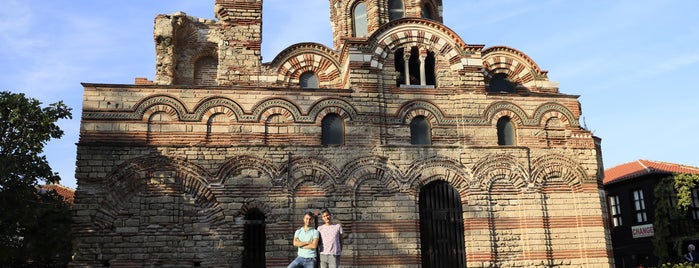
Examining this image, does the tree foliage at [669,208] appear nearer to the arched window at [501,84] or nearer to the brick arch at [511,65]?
the brick arch at [511,65]

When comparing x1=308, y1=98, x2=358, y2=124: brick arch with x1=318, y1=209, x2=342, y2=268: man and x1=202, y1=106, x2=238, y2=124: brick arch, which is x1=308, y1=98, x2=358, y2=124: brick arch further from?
x1=318, y1=209, x2=342, y2=268: man

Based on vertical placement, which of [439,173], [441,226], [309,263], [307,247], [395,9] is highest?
[395,9]

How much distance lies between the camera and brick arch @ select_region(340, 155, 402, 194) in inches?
535

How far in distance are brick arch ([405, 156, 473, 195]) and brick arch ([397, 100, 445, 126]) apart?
3.35ft

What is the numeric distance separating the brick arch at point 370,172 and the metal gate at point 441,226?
850 millimetres

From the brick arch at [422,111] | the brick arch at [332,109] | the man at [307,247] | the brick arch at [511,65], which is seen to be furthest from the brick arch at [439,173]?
the man at [307,247]

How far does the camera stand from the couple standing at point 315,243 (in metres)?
7.35

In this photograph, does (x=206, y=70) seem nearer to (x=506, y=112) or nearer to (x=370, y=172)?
(x=370, y=172)

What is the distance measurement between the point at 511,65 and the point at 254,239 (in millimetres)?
8566

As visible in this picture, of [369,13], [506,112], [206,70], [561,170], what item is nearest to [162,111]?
[206,70]

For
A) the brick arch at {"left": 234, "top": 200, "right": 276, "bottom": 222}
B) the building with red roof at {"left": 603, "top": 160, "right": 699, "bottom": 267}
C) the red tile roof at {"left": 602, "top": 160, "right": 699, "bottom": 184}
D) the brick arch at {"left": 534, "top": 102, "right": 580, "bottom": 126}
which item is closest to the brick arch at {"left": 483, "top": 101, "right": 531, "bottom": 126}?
the brick arch at {"left": 534, "top": 102, "right": 580, "bottom": 126}

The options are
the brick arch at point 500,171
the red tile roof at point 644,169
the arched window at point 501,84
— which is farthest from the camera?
the red tile roof at point 644,169

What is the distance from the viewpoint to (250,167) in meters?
13.3

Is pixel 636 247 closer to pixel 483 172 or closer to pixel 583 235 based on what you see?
pixel 583 235
